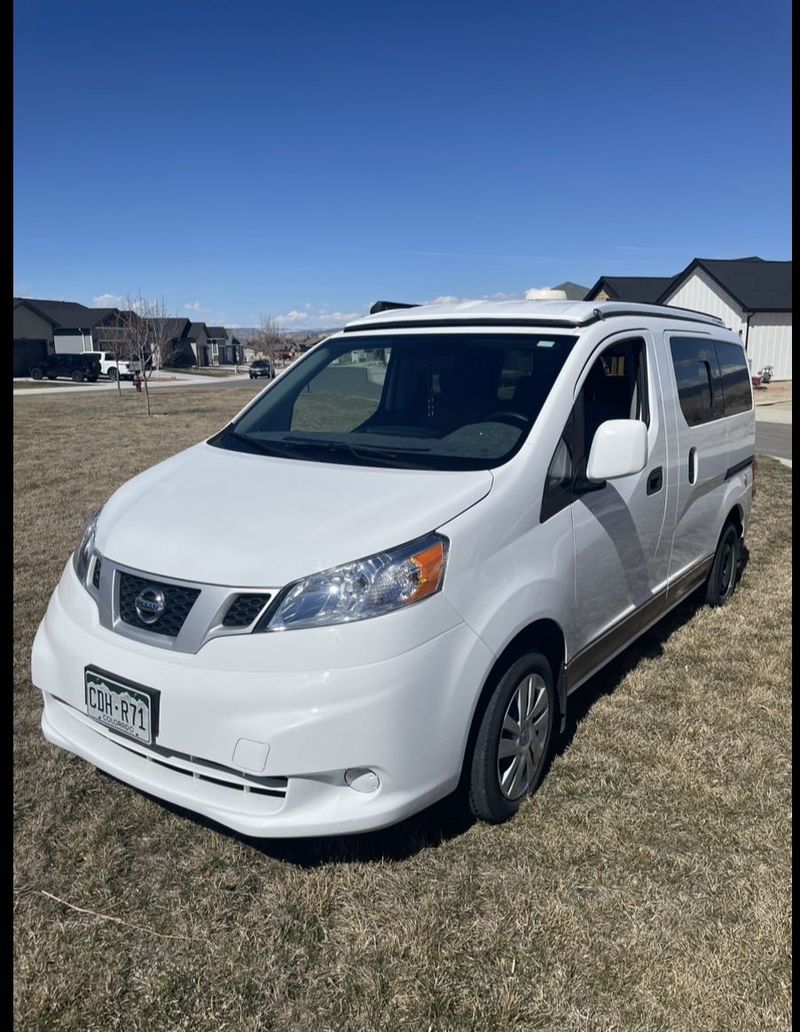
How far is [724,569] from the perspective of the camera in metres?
5.69

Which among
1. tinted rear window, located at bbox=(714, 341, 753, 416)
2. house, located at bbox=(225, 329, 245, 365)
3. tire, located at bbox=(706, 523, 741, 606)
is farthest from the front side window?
house, located at bbox=(225, 329, 245, 365)

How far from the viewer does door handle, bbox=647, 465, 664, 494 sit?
4.02 meters

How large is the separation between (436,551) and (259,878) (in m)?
1.37

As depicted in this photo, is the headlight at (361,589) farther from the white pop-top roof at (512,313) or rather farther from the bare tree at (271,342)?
the bare tree at (271,342)

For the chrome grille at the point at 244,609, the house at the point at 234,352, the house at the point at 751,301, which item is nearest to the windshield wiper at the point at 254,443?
the chrome grille at the point at 244,609

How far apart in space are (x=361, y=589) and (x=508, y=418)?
1.21 meters

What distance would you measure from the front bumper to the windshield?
0.88 metres

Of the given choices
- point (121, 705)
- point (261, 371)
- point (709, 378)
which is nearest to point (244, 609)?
point (121, 705)

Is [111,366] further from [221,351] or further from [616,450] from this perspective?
[616,450]

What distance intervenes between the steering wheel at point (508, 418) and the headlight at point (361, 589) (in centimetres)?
95

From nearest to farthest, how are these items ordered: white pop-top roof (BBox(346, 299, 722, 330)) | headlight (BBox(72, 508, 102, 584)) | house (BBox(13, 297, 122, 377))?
headlight (BBox(72, 508, 102, 584))
white pop-top roof (BBox(346, 299, 722, 330))
house (BBox(13, 297, 122, 377))

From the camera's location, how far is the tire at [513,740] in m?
2.88

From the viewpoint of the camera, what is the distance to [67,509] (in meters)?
9.00

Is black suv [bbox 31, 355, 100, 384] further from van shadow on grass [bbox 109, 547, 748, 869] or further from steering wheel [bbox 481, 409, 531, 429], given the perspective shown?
van shadow on grass [bbox 109, 547, 748, 869]
